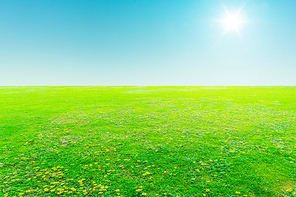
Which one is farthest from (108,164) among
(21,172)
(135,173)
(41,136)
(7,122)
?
(7,122)

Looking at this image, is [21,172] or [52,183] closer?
[52,183]

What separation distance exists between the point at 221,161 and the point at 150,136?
24.0 ft

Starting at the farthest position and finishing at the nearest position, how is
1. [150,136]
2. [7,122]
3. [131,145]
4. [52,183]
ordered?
[7,122] < [150,136] < [131,145] < [52,183]

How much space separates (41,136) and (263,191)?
1977 centimetres

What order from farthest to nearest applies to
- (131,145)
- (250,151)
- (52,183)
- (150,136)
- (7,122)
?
(7,122) → (150,136) → (131,145) → (250,151) → (52,183)

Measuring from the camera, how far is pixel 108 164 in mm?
11562

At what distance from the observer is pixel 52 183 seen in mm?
9562

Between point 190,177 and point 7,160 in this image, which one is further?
point 7,160

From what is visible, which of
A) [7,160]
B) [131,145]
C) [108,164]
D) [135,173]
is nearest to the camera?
[135,173]

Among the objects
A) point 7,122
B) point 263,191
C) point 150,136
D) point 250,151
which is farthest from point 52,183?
point 7,122

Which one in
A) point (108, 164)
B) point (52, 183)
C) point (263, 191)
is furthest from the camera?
point (108, 164)

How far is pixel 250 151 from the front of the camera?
13.2m

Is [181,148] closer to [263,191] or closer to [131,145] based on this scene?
[131,145]

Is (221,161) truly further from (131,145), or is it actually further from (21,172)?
(21,172)
